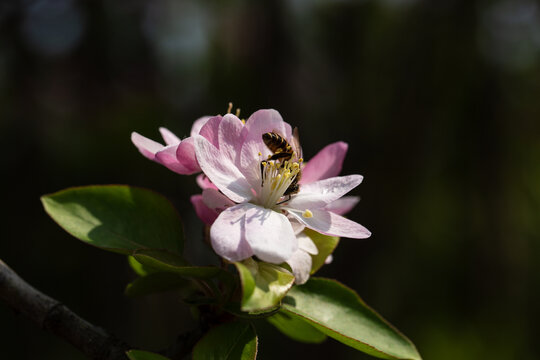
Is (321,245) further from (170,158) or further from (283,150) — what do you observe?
(170,158)

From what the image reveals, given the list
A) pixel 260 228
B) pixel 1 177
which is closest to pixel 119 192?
pixel 260 228

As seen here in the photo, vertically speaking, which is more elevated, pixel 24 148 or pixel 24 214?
pixel 24 148

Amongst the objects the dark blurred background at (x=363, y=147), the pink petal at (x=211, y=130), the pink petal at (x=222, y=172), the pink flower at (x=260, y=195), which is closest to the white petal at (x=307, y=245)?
the pink flower at (x=260, y=195)

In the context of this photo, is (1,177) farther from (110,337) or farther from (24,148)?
(110,337)

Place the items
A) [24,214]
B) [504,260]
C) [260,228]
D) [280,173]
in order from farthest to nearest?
[24,214] → [504,260] → [280,173] → [260,228]

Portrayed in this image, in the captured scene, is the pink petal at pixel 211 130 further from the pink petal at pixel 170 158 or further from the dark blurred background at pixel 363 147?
the dark blurred background at pixel 363 147
